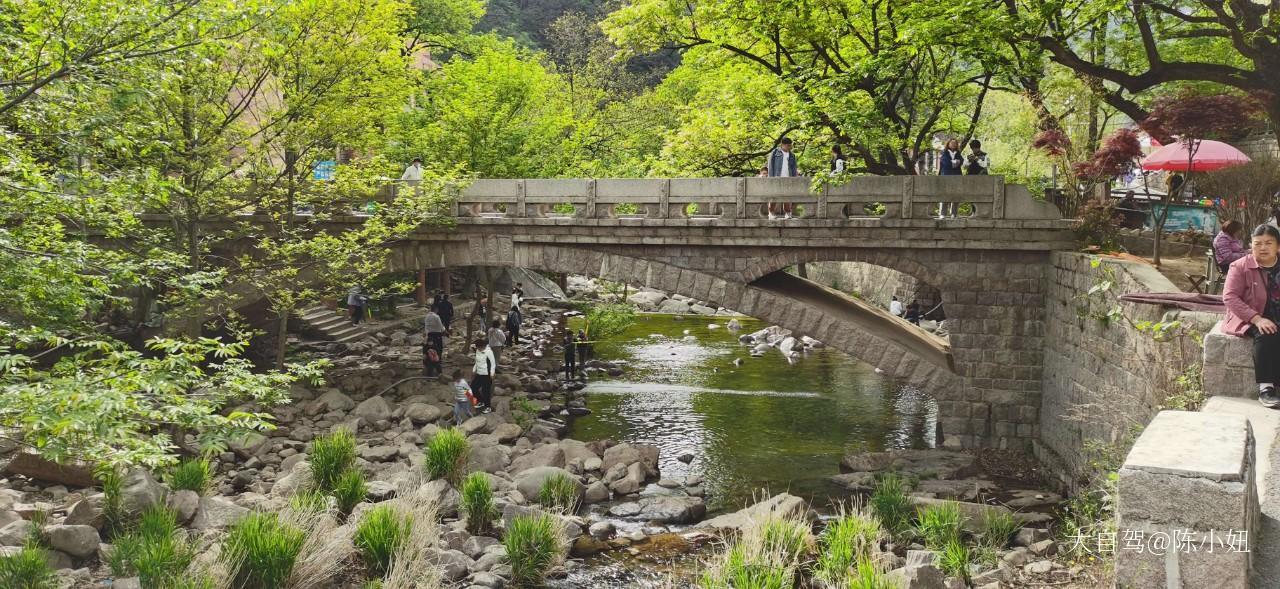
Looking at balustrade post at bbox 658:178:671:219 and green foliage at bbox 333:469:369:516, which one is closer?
green foliage at bbox 333:469:369:516

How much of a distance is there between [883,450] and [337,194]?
12.1m

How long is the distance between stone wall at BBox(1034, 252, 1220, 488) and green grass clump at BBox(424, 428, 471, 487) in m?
8.87

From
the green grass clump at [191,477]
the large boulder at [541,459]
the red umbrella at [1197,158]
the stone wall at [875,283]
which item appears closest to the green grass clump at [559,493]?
the large boulder at [541,459]

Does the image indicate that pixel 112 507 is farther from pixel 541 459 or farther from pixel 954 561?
pixel 954 561

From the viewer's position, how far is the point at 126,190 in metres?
9.26

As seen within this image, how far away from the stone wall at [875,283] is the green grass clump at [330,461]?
22.7m

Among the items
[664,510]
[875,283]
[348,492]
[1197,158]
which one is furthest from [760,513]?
[875,283]

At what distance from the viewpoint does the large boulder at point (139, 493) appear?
1060cm

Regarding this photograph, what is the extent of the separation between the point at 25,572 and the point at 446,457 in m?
6.00

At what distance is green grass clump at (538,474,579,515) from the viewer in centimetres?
1311

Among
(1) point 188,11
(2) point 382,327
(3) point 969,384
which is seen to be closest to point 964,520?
(3) point 969,384

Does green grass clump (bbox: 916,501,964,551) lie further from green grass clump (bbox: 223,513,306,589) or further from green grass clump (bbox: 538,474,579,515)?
green grass clump (bbox: 223,513,306,589)

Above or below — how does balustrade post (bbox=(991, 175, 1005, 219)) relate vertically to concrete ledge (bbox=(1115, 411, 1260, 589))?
above

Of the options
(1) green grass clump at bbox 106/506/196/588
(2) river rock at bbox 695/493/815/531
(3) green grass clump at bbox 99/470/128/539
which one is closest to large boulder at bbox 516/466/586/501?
(2) river rock at bbox 695/493/815/531
